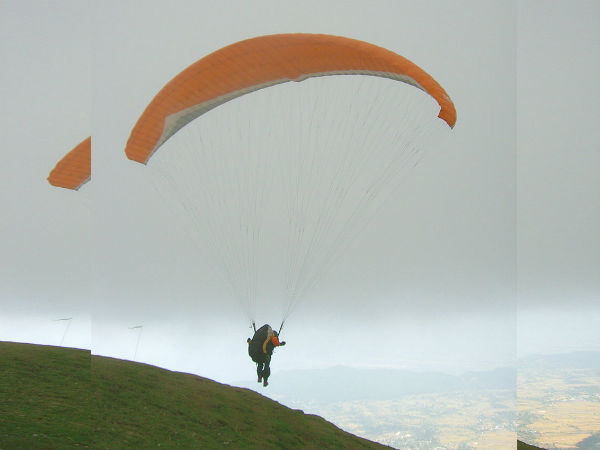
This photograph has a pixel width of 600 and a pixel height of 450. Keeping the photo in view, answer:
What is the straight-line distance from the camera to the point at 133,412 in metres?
6.51

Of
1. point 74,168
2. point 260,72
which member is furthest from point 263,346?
point 74,168

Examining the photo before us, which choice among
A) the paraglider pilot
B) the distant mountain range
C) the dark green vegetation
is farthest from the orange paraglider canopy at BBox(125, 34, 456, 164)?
the distant mountain range

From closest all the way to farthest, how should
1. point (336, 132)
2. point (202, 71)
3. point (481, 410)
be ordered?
point (202, 71), point (481, 410), point (336, 132)

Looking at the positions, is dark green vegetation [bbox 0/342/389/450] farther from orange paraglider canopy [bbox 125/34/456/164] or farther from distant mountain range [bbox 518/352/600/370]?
distant mountain range [bbox 518/352/600/370]

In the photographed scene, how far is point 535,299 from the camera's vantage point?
10.5 meters

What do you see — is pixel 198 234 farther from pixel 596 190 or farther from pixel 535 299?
pixel 596 190

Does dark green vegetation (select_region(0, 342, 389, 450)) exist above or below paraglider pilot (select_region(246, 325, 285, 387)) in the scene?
below

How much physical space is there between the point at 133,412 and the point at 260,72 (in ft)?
14.2

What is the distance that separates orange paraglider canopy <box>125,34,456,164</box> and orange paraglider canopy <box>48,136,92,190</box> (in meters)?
1.52

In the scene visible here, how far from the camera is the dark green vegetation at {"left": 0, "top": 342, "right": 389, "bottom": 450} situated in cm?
587

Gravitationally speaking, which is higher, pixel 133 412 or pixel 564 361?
pixel 564 361

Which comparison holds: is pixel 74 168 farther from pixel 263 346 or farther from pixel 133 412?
pixel 263 346

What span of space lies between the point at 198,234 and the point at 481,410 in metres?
5.94

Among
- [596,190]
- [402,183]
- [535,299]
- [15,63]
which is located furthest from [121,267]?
[596,190]
